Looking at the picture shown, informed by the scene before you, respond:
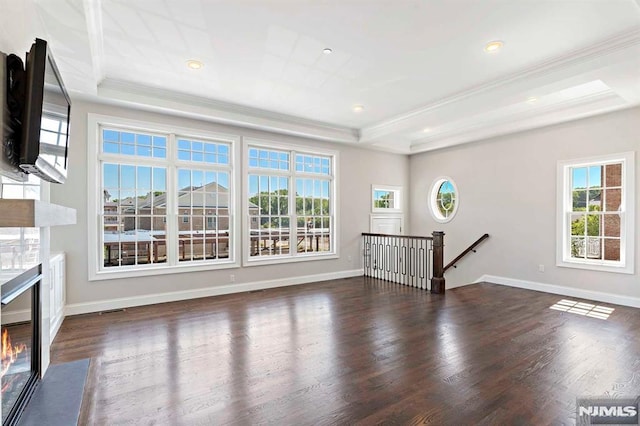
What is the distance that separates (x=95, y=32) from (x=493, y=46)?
392 cm

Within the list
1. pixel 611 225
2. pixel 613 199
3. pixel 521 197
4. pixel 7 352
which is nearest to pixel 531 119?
pixel 521 197

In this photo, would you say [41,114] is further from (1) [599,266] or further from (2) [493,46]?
(1) [599,266]

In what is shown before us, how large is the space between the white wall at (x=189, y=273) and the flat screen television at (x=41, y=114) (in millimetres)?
2491

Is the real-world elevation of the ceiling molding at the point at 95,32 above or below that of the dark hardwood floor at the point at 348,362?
above

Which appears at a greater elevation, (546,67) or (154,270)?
(546,67)

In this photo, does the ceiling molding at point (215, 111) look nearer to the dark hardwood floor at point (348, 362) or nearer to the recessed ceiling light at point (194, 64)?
the recessed ceiling light at point (194, 64)

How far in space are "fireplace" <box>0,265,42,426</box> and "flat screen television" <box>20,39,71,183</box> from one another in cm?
73

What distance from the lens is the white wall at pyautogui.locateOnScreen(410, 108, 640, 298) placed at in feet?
16.1

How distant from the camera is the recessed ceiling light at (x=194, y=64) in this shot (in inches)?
146

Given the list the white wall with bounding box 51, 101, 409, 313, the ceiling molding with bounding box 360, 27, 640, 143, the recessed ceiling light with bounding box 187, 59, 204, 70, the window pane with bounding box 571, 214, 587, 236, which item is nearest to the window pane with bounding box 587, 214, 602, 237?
the window pane with bounding box 571, 214, 587, 236

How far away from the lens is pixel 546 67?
12.4 feet

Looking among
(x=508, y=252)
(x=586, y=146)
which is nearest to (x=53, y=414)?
(x=508, y=252)

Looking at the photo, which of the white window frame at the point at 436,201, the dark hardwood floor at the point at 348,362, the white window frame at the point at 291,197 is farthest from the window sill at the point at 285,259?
the white window frame at the point at 436,201

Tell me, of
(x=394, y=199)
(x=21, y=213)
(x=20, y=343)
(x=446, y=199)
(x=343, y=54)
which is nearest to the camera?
(x=21, y=213)
